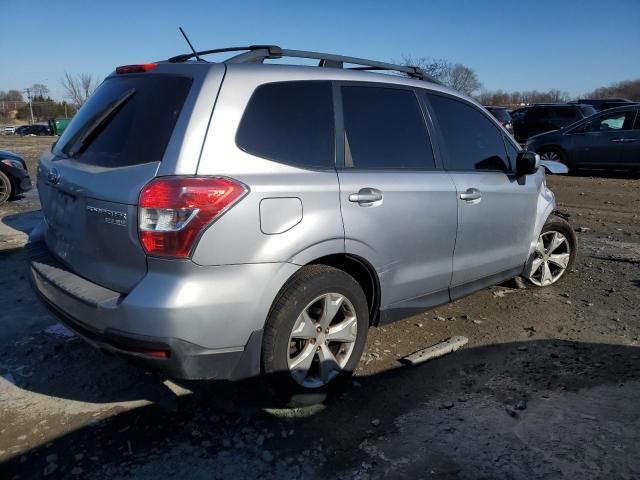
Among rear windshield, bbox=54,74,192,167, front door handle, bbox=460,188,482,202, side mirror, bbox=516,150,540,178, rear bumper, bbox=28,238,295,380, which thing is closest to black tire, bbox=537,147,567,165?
side mirror, bbox=516,150,540,178

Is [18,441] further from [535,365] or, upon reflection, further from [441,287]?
[535,365]

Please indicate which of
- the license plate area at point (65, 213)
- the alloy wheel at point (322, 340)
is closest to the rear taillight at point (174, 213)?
the license plate area at point (65, 213)

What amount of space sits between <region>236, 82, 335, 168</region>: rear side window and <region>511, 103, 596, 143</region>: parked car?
1730cm

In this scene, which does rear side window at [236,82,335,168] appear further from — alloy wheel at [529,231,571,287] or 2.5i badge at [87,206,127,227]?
alloy wheel at [529,231,571,287]

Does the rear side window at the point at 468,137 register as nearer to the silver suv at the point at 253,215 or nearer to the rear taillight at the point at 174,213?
the silver suv at the point at 253,215

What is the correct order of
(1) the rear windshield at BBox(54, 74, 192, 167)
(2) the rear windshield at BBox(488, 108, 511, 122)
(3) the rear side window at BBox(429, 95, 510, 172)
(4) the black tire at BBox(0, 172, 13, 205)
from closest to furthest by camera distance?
(1) the rear windshield at BBox(54, 74, 192, 167), (3) the rear side window at BBox(429, 95, 510, 172), (4) the black tire at BBox(0, 172, 13, 205), (2) the rear windshield at BBox(488, 108, 511, 122)

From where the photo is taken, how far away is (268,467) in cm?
244

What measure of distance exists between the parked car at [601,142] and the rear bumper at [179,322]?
12459 mm

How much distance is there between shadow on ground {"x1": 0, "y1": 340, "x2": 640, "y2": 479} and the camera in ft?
8.03

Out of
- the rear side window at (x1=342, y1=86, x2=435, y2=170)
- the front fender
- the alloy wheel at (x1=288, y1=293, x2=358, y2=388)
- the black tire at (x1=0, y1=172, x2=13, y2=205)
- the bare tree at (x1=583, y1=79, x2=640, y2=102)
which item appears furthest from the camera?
the bare tree at (x1=583, y1=79, x2=640, y2=102)

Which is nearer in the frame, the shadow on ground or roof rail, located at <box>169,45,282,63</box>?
the shadow on ground

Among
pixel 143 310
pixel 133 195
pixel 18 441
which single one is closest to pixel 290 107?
pixel 133 195

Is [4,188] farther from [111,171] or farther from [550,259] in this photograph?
[550,259]

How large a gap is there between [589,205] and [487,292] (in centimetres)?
534
